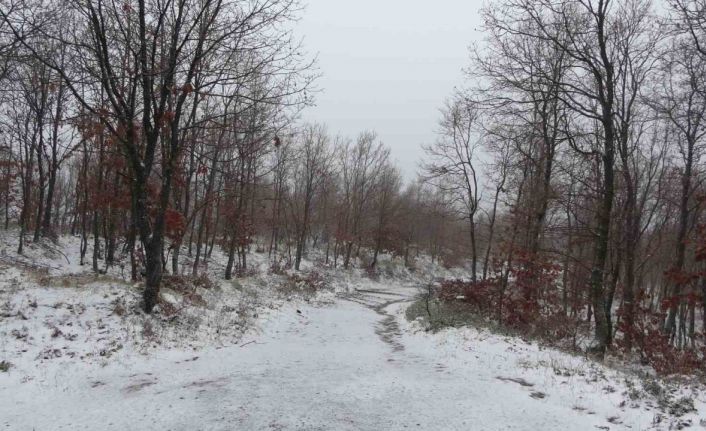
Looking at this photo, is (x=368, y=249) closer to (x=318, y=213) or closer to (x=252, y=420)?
(x=318, y=213)

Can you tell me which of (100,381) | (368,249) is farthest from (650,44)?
(368,249)

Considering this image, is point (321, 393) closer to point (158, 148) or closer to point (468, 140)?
point (158, 148)

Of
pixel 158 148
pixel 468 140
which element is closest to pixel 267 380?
pixel 158 148

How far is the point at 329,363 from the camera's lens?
27.8ft

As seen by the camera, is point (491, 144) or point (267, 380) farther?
point (491, 144)

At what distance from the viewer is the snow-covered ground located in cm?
532

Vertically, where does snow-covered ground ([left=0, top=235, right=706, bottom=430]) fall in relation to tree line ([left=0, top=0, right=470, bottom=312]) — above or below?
below

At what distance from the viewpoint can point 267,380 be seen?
22.9 feet

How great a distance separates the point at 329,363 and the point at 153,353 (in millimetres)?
3054

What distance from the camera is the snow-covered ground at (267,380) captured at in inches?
209

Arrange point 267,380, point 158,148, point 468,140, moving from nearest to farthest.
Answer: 1. point 267,380
2. point 158,148
3. point 468,140

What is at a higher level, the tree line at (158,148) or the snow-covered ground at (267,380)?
the tree line at (158,148)

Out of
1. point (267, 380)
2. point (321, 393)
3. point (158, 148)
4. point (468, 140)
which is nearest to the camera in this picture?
point (321, 393)

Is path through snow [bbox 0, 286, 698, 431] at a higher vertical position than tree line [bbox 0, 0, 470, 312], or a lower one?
lower
